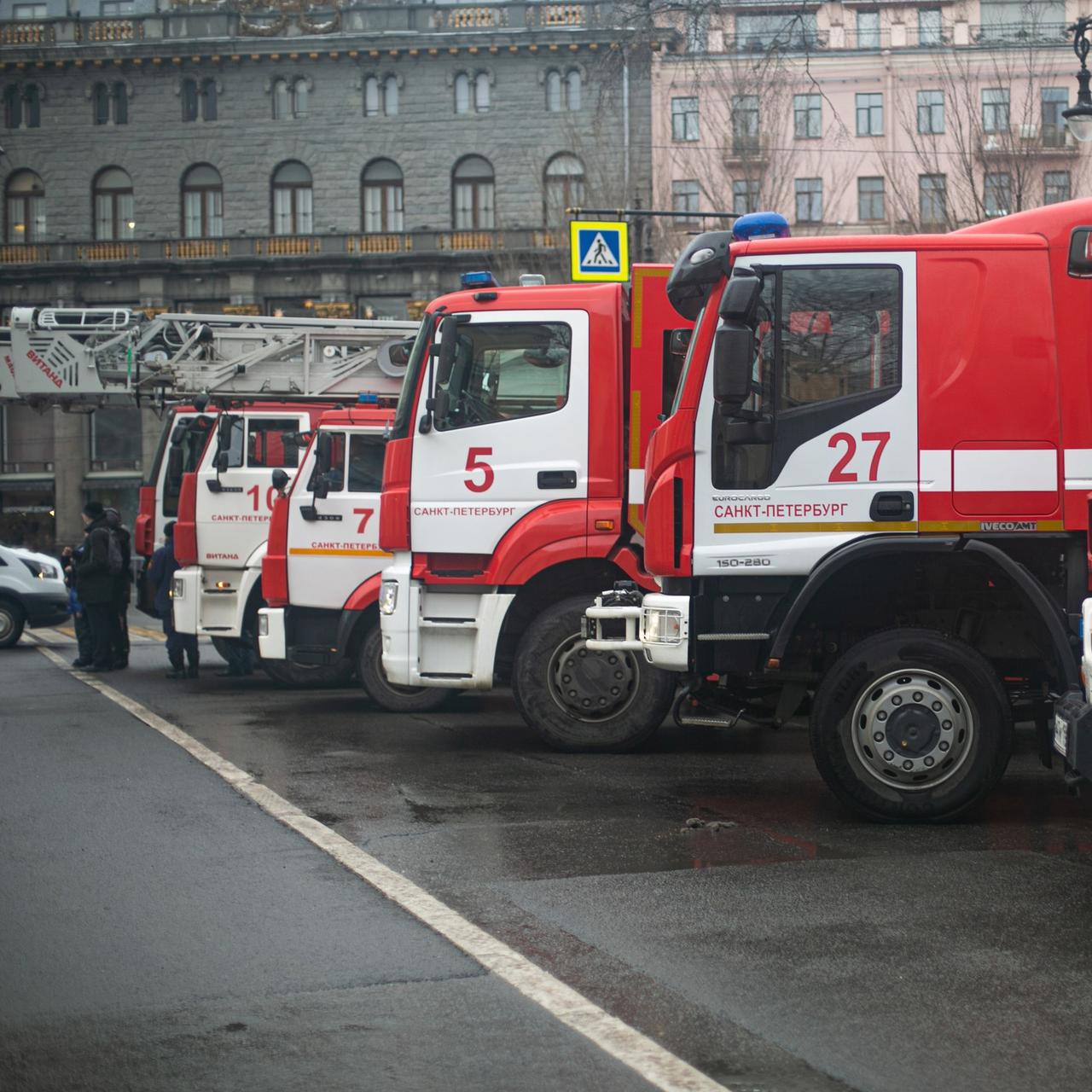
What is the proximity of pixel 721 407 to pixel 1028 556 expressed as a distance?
163 cm

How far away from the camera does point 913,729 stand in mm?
7723

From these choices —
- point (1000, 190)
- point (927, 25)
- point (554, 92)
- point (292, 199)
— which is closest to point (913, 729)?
point (1000, 190)

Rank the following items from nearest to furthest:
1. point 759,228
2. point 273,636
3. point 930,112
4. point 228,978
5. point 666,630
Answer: point 228,978 → point 666,630 → point 759,228 → point 273,636 → point 930,112

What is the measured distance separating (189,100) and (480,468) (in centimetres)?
4404

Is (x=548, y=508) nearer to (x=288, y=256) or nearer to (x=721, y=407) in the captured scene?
(x=721, y=407)

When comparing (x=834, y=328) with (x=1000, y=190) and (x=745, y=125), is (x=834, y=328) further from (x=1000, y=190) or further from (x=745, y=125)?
(x=745, y=125)

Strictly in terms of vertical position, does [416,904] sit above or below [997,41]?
below

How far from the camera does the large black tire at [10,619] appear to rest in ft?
74.4

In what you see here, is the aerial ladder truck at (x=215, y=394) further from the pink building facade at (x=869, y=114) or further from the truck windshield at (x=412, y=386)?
the pink building facade at (x=869, y=114)

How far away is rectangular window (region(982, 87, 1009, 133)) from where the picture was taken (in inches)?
1176

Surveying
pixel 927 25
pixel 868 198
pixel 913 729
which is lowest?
pixel 913 729

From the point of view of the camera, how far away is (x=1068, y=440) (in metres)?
8.00

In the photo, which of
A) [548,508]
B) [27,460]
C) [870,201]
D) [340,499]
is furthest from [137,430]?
[548,508]

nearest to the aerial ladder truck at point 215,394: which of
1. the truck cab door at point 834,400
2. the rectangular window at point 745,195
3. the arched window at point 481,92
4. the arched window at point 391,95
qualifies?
the truck cab door at point 834,400
